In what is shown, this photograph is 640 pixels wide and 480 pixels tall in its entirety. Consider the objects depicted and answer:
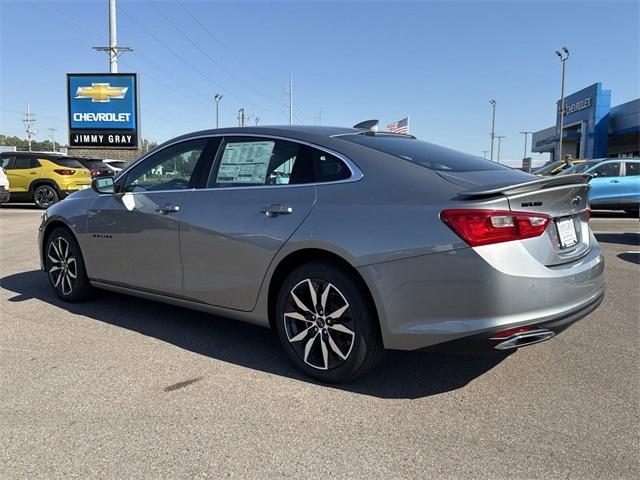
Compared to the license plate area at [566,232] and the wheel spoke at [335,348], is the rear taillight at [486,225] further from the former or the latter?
the wheel spoke at [335,348]

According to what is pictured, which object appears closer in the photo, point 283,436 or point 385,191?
point 283,436

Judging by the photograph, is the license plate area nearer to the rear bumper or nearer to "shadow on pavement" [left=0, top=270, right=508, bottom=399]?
the rear bumper

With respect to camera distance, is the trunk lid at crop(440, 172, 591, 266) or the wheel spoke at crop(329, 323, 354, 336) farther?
the wheel spoke at crop(329, 323, 354, 336)

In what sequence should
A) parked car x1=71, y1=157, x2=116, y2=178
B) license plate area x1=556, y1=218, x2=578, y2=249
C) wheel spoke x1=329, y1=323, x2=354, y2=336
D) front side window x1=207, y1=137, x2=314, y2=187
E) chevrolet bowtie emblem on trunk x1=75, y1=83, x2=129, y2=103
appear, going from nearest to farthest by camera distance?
license plate area x1=556, y1=218, x2=578, y2=249
wheel spoke x1=329, y1=323, x2=354, y2=336
front side window x1=207, y1=137, x2=314, y2=187
parked car x1=71, y1=157, x2=116, y2=178
chevrolet bowtie emblem on trunk x1=75, y1=83, x2=129, y2=103

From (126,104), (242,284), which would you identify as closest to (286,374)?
(242,284)

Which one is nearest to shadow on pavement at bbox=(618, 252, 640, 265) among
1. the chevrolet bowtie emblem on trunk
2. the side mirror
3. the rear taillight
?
the rear taillight

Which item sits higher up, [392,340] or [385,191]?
[385,191]

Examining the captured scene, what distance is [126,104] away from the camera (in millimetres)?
28391

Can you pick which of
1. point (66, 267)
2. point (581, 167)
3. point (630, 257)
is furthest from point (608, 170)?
point (66, 267)

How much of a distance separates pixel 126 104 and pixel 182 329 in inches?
1046

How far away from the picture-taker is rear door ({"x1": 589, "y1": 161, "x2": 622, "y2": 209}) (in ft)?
45.9

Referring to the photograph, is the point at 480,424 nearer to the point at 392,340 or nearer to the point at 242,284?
the point at 392,340

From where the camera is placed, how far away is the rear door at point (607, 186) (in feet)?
45.9

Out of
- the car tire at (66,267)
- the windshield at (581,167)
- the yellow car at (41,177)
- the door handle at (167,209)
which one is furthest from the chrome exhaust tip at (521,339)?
the yellow car at (41,177)
